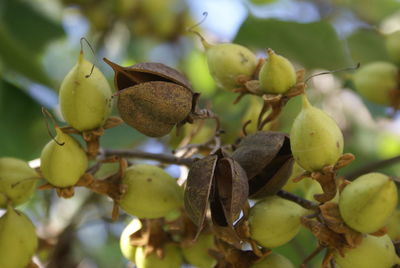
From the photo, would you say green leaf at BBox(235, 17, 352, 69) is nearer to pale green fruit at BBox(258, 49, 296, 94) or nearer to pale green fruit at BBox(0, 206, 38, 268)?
pale green fruit at BBox(258, 49, 296, 94)

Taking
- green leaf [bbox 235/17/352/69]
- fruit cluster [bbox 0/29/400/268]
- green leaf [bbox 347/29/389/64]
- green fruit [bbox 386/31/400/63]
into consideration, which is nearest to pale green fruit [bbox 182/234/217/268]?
A: fruit cluster [bbox 0/29/400/268]

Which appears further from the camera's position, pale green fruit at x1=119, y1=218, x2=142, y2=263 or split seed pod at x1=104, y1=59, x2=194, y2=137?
pale green fruit at x1=119, y1=218, x2=142, y2=263

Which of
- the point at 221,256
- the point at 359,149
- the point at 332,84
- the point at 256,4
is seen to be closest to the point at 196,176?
the point at 221,256

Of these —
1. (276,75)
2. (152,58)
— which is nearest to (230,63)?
(276,75)

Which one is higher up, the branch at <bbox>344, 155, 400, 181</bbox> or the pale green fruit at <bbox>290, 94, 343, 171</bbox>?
the pale green fruit at <bbox>290, 94, 343, 171</bbox>

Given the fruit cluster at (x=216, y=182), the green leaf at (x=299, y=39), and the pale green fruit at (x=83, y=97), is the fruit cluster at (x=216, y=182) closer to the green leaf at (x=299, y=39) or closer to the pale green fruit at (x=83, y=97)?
the pale green fruit at (x=83, y=97)

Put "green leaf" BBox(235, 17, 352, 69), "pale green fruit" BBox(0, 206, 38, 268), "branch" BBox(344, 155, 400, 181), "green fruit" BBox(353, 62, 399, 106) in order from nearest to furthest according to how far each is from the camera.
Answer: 1. "pale green fruit" BBox(0, 206, 38, 268)
2. "branch" BBox(344, 155, 400, 181)
3. "green fruit" BBox(353, 62, 399, 106)
4. "green leaf" BBox(235, 17, 352, 69)

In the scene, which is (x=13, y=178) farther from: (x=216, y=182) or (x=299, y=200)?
(x=299, y=200)

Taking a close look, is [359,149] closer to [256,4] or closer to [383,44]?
[383,44]
